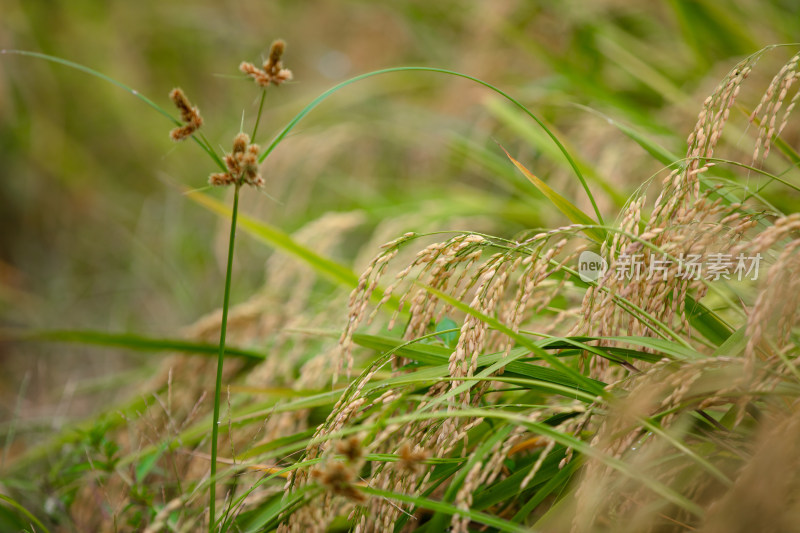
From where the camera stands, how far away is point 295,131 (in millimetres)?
2453

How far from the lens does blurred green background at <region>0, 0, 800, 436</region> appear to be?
1.74 m

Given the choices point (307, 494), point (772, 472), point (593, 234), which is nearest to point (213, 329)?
point (307, 494)

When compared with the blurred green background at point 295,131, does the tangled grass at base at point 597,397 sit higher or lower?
lower

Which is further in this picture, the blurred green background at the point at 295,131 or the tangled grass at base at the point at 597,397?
the blurred green background at the point at 295,131

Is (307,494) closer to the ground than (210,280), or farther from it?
closer to the ground

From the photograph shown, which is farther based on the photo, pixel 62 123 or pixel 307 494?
pixel 62 123

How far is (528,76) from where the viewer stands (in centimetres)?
263

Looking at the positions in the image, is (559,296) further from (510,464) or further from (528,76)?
(528,76)

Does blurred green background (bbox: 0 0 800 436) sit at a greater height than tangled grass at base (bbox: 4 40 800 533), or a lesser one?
greater

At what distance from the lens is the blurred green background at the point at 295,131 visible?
1744 millimetres

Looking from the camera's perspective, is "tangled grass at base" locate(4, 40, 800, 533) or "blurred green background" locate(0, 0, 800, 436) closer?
"tangled grass at base" locate(4, 40, 800, 533)

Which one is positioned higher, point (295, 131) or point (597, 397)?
point (295, 131)

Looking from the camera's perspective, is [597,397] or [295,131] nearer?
[597,397]

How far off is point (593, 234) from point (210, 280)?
7.11ft
